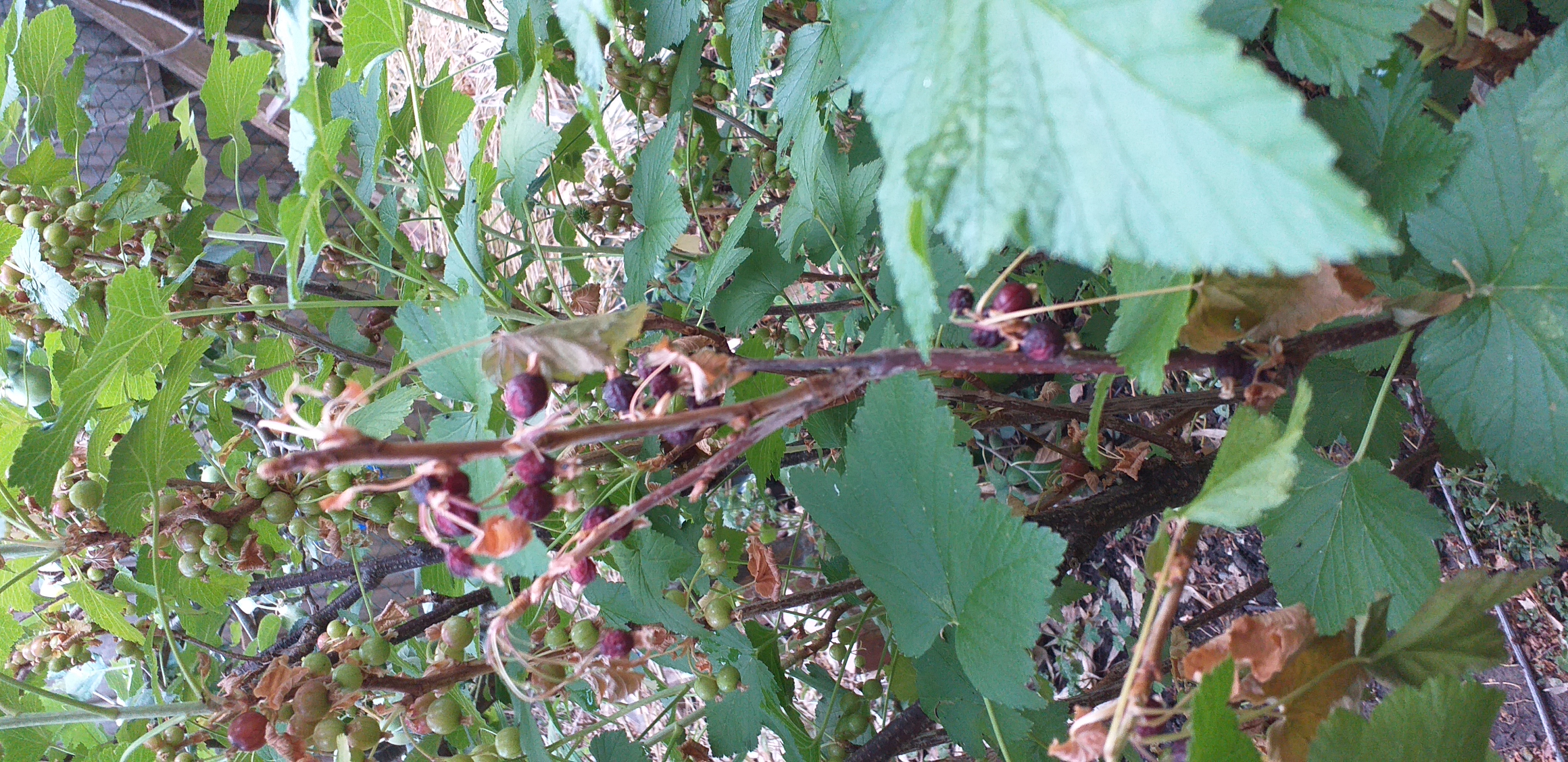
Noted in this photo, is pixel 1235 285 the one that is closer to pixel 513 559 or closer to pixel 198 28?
pixel 513 559

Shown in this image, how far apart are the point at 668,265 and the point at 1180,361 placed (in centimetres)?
143

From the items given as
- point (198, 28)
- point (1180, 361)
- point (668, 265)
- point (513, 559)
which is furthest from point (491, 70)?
point (1180, 361)

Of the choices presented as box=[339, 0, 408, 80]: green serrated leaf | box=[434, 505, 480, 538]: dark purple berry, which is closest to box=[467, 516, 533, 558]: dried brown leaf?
box=[434, 505, 480, 538]: dark purple berry

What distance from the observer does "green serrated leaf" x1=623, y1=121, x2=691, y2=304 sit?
95 cm

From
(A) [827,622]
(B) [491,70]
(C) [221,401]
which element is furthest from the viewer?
(B) [491,70]

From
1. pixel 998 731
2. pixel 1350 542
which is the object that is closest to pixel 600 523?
pixel 998 731

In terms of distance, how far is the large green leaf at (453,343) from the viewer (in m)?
0.61

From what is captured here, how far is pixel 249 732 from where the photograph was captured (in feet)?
2.37

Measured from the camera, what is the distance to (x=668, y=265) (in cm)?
184

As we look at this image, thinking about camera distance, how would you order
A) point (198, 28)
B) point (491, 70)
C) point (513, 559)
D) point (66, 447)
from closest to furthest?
1. point (513, 559)
2. point (66, 447)
3. point (198, 28)
4. point (491, 70)

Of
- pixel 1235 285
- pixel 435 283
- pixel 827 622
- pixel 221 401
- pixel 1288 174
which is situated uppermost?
pixel 1288 174

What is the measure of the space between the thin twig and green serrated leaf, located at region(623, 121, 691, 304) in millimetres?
943

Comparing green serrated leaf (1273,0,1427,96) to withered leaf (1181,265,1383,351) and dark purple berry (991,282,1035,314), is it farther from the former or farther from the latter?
dark purple berry (991,282,1035,314)

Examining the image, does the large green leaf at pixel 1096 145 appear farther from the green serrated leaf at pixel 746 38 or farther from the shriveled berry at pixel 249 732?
the shriveled berry at pixel 249 732
